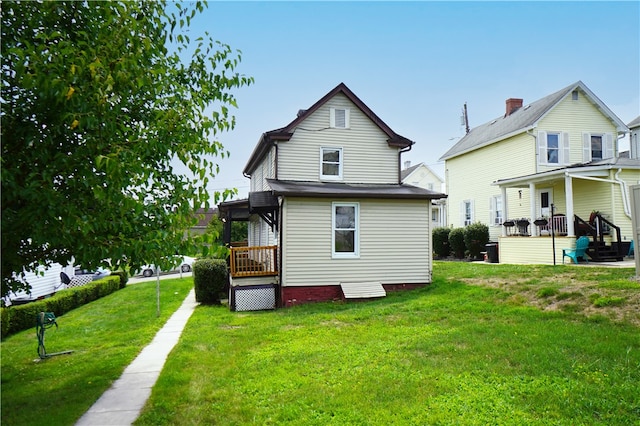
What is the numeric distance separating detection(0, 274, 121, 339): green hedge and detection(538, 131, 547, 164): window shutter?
2194 centimetres

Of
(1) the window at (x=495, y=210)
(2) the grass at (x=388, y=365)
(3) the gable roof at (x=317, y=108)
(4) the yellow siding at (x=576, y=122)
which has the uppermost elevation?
(4) the yellow siding at (x=576, y=122)

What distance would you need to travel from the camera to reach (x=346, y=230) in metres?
14.2

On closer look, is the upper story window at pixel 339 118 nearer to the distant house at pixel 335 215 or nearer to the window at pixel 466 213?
the distant house at pixel 335 215

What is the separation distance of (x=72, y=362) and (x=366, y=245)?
8858 mm

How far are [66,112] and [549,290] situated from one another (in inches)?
408

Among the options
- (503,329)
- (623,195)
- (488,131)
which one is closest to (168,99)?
(503,329)

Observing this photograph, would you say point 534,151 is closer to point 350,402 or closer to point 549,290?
point 549,290

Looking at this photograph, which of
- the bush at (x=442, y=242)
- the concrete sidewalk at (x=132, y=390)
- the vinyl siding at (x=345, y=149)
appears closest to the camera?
the concrete sidewalk at (x=132, y=390)

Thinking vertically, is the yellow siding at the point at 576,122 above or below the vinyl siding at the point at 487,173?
above

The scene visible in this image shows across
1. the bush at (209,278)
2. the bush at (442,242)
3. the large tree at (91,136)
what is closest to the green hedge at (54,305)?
the bush at (209,278)

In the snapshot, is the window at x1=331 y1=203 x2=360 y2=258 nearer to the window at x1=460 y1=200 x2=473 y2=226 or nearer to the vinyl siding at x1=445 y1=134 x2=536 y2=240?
the vinyl siding at x1=445 y1=134 x2=536 y2=240

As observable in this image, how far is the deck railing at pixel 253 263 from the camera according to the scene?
13859 millimetres

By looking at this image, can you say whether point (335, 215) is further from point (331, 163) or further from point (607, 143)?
point (607, 143)

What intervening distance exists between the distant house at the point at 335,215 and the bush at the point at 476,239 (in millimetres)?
10053
